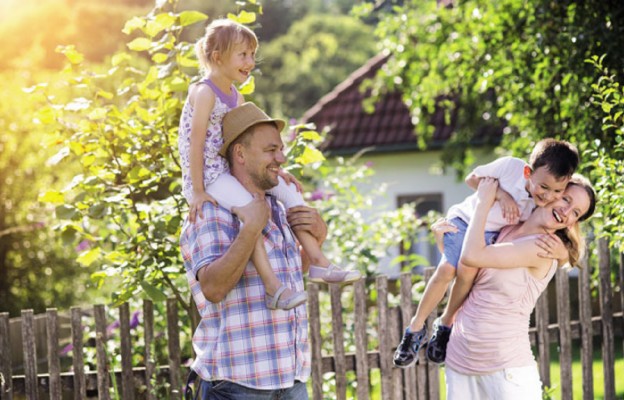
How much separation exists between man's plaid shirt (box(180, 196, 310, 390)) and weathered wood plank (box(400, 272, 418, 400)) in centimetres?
203

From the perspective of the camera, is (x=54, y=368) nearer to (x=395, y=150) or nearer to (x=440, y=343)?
(x=440, y=343)

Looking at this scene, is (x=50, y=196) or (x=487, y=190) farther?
(x=50, y=196)

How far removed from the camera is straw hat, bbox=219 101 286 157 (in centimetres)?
321

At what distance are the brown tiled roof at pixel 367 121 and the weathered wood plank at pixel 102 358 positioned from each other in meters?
9.55

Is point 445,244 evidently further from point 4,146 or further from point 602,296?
point 4,146

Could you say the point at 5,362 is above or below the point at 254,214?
below

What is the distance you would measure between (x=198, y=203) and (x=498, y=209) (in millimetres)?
1163

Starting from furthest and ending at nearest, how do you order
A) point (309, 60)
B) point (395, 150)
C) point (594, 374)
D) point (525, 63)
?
point (309, 60) < point (395, 150) < point (594, 374) < point (525, 63)

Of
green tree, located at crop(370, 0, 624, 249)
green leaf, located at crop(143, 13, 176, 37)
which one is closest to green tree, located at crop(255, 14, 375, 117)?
green tree, located at crop(370, 0, 624, 249)

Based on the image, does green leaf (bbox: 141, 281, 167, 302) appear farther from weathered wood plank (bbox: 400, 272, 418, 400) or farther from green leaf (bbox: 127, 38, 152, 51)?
weathered wood plank (bbox: 400, 272, 418, 400)

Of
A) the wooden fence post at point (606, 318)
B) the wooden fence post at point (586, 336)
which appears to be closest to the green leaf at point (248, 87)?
the wooden fence post at point (586, 336)

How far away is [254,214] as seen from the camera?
3098 mm

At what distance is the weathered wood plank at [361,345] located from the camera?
507 centimetres

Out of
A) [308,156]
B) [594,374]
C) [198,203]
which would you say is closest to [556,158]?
[198,203]
